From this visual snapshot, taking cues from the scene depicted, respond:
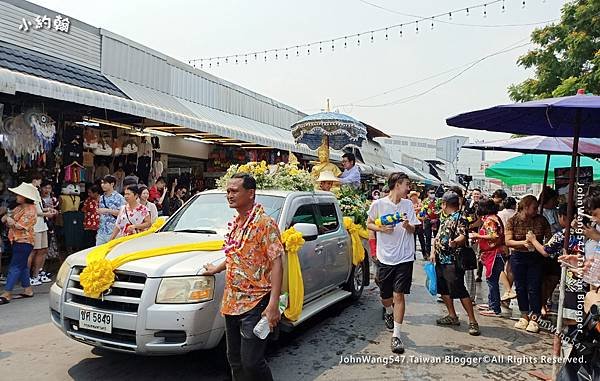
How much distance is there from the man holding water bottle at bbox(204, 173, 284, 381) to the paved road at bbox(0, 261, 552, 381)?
112 cm

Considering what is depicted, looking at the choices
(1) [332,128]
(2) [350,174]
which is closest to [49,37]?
(1) [332,128]

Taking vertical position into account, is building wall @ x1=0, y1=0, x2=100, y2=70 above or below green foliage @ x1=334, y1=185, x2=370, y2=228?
above

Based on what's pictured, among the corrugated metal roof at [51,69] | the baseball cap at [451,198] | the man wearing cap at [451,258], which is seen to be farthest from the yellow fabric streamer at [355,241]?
the corrugated metal roof at [51,69]

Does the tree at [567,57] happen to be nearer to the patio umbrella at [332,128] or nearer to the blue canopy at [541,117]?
the patio umbrella at [332,128]

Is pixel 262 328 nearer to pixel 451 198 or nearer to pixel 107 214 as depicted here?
pixel 451 198

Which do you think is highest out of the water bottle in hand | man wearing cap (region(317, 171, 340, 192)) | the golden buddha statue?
the golden buddha statue

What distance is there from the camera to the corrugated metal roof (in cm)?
836

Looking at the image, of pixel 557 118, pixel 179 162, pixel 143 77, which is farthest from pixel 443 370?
pixel 143 77

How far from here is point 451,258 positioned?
580 centimetres

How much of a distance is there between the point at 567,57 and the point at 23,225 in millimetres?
14243

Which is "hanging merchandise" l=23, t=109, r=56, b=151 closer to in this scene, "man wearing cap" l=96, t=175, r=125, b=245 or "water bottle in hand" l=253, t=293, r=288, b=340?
"man wearing cap" l=96, t=175, r=125, b=245

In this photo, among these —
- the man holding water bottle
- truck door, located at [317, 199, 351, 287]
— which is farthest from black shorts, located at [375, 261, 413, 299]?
the man holding water bottle

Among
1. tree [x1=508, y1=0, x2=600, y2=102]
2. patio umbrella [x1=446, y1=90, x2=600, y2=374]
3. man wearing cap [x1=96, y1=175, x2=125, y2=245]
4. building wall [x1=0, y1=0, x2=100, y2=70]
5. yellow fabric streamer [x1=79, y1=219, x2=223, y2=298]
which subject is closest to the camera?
yellow fabric streamer [x1=79, y1=219, x2=223, y2=298]

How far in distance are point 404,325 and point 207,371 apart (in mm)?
2905
